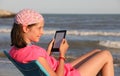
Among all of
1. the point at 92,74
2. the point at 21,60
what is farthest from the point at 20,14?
the point at 92,74

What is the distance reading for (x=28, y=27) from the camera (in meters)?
4.30

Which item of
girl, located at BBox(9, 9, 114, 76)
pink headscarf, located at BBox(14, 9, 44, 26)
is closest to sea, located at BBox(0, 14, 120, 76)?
girl, located at BBox(9, 9, 114, 76)

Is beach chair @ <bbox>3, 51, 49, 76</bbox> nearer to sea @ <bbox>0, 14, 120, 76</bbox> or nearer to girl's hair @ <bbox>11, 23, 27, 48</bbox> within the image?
girl's hair @ <bbox>11, 23, 27, 48</bbox>

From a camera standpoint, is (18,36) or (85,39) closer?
(18,36)

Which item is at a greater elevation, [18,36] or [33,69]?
[18,36]

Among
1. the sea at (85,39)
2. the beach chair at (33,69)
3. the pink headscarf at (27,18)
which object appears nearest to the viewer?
the beach chair at (33,69)

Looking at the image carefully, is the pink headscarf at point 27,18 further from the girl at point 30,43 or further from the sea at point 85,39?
the sea at point 85,39

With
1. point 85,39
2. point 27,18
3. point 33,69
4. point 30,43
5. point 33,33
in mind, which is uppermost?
point 27,18

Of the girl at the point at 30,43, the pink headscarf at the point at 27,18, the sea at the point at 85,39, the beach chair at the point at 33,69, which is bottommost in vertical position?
the sea at the point at 85,39

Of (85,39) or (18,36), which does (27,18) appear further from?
(85,39)

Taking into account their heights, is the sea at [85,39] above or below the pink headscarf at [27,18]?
below

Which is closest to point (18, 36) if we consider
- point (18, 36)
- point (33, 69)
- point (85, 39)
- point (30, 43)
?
point (18, 36)

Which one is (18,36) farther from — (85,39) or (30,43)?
(85,39)

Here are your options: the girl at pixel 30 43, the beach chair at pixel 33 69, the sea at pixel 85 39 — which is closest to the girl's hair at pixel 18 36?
the girl at pixel 30 43
